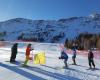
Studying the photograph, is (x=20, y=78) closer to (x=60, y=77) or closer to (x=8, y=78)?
(x=8, y=78)

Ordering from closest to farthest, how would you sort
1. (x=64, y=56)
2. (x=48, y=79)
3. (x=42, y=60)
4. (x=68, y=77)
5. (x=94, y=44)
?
(x=48, y=79)
(x=68, y=77)
(x=64, y=56)
(x=42, y=60)
(x=94, y=44)

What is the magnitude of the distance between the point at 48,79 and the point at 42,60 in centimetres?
760

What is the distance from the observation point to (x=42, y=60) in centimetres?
2242

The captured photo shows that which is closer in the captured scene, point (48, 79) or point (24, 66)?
point (48, 79)

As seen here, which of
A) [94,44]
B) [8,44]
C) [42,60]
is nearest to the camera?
[42,60]

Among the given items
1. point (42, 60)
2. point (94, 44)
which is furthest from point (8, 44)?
point (42, 60)

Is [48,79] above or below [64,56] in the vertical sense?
below

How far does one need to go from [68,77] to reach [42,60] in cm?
680

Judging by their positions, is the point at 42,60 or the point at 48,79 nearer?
the point at 48,79

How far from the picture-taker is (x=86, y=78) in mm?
15797

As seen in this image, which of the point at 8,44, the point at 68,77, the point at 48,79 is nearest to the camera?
the point at 48,79

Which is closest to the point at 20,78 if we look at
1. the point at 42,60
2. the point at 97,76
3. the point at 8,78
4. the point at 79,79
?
the point at 8,78

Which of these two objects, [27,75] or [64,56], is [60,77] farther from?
[64,56]

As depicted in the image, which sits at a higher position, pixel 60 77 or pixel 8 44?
pixel 8 44
